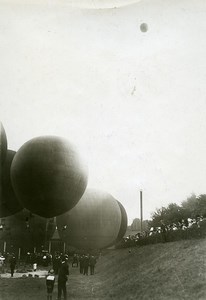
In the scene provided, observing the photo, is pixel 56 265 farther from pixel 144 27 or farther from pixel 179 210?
pixel 179 210

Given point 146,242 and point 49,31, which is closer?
point 49,31

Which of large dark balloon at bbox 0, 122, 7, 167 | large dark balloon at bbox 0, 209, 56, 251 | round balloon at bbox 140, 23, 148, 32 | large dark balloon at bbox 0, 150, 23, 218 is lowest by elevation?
large dark balloon at bbox 0, 209, 56, 251

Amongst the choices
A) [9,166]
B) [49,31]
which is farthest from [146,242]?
[49,31]

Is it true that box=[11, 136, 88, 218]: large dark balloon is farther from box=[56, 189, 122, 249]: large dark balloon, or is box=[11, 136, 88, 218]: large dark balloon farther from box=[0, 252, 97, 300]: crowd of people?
box=[56, 189, 122, 249]: large dark balloon

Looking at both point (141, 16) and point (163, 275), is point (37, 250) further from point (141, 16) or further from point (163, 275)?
point (141, 16)

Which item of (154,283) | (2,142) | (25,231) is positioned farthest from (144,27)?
(25,231)

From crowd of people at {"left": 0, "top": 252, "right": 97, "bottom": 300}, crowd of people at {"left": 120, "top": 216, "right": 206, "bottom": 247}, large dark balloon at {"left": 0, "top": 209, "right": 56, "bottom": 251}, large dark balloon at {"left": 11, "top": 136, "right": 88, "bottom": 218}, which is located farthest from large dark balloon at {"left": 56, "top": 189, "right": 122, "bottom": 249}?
large dark balloon at {"left": 11, "top": 136, "right": 88, "bottom": 218}

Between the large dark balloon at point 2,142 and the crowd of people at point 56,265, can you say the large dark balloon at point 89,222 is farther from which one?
the large dark balloon at point 2,142
